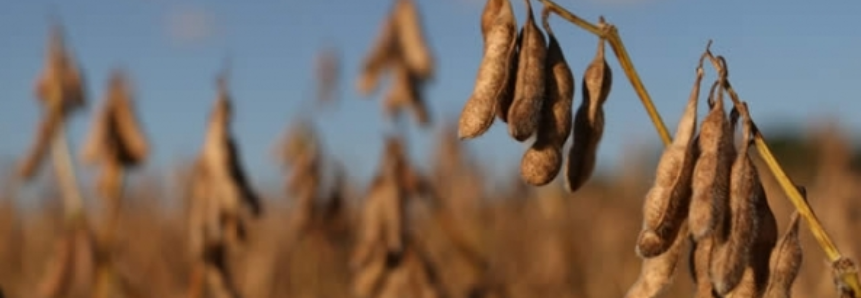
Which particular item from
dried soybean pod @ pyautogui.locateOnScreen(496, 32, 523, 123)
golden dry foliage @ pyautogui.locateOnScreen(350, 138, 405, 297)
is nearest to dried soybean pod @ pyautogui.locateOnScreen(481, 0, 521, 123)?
dried soybean pod @ pyautogui.locateOnScreen(496, 32, 523, 123)

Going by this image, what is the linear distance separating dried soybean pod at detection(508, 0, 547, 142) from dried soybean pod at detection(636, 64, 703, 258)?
101mm

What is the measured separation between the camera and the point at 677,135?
3.05 feet

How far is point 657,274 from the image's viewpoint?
0.92 metres

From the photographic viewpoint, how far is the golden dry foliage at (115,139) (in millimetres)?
2277

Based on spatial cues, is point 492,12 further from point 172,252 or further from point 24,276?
point 172,252

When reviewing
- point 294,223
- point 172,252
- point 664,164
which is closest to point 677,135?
point 664,164

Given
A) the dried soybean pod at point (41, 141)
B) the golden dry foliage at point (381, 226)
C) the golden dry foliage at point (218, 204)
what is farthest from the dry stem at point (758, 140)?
the dried soybean pod at point (41, 141)

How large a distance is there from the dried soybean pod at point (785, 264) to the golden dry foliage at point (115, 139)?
1521mm

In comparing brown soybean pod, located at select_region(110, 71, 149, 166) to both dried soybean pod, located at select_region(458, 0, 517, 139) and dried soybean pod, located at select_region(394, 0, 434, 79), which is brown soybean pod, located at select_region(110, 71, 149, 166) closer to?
dried soybean pod, located at select_region(394, 0, 434, 79)

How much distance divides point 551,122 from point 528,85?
33mm

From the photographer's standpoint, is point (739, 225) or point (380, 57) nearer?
point (739, 225)

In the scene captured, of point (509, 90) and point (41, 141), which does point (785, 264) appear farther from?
point (41, 141)

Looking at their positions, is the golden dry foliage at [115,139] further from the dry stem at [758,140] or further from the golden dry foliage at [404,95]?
the dry stem at [758,140]

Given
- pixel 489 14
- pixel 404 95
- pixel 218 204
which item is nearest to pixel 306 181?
pixel 404 95
